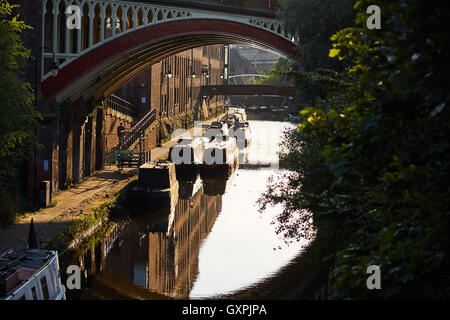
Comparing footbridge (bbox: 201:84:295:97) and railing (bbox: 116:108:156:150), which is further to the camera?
footbridge (bbox: 201:84:295:97)

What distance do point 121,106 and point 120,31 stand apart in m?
15.0

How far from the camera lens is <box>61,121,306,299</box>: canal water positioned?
1895 cm

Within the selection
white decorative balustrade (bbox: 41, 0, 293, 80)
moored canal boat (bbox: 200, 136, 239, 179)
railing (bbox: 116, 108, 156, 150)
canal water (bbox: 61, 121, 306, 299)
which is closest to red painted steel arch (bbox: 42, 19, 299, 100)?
A: white decorative balustrade (bbox: 41, 0, 293, 80)

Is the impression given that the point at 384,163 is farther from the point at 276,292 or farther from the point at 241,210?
the point at 241,210

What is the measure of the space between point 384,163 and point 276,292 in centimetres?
1186

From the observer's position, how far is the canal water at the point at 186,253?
1895 cm

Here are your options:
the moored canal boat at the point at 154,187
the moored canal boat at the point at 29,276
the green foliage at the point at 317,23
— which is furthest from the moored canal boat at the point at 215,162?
the moored canal boat at the point at 29,276

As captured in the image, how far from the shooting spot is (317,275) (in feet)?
63.9

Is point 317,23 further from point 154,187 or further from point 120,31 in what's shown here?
point 154,187

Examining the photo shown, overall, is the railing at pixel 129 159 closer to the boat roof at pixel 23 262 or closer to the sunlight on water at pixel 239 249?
the sunlight on water at pixel 239 249

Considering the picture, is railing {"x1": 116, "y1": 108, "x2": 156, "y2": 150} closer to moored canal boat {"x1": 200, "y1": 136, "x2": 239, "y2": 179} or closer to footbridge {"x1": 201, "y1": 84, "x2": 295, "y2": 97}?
moored canal boat {"x1": 200, "y1": 136, "x2": 239, "y2": 179}

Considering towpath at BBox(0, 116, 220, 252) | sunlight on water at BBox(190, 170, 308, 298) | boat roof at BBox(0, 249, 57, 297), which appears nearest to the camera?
boat roof at BBox(0, 249, 57, 297)

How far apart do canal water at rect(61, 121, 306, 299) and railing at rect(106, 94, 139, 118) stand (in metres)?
9.58

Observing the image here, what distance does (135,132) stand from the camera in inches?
1668
